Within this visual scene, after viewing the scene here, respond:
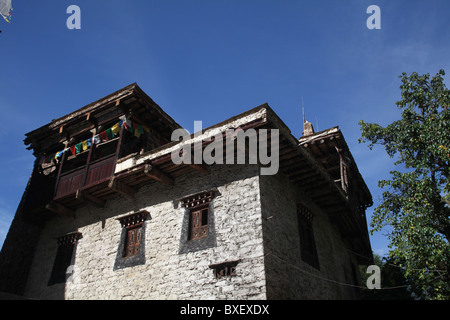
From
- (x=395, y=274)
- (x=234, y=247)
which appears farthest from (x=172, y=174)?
(x=395, y=274)

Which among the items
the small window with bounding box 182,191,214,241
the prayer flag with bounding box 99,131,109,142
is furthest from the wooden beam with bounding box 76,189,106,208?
the small window with bounding box 182,191,214,241

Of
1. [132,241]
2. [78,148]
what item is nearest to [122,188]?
[132,241]

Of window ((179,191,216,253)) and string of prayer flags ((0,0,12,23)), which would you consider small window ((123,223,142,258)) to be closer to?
window ((179,191,216,253))

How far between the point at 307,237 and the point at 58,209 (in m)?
8.47

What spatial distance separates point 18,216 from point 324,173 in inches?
432

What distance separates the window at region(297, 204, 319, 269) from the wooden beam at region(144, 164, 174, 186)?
12.9ft

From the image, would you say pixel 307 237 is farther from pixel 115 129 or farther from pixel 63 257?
pixel 63 257

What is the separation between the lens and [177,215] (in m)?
9.81

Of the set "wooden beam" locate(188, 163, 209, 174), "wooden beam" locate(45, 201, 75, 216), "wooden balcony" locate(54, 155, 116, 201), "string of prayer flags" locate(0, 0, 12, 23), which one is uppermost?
"string of prayer flags" locate(0, 0, 12, 23)

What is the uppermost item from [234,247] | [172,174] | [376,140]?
[376,140]

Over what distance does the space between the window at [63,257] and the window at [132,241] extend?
2.08 m

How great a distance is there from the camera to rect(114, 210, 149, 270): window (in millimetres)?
9906
